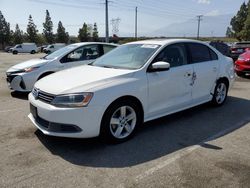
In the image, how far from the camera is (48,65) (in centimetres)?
782

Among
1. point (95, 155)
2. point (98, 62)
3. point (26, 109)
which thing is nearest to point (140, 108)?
point (95, 155)

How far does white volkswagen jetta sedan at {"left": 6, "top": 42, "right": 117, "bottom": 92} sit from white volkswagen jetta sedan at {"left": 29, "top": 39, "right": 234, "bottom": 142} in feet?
9.26

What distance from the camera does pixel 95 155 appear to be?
397 centimetres

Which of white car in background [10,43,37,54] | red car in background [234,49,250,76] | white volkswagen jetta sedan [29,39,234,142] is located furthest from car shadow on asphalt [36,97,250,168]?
white car in background [10,43,37,54]

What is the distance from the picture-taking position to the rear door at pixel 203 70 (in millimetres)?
5590

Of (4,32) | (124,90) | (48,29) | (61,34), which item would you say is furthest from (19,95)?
(61,34)

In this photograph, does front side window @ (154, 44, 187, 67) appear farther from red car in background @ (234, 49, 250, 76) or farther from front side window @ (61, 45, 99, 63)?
red car in background @ (234, 49, 250, 76)

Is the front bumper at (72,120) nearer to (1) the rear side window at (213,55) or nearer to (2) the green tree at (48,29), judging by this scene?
(1) the rear side window at (213,55)

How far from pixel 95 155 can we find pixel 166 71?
6.45ft

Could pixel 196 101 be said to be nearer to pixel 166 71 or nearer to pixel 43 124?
pixel 166 71

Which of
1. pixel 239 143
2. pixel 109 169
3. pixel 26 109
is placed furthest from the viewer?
pixel 26 109

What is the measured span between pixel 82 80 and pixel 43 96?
64cm

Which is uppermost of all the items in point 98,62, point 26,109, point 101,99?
point 98,62

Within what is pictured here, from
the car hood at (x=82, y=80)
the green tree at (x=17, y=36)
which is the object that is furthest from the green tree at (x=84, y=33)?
the car hood at (x=82, y=80)
